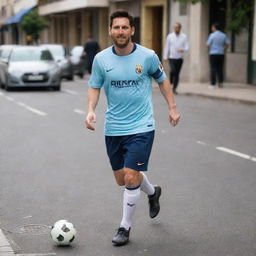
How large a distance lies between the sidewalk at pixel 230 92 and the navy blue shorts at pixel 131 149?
11336mm

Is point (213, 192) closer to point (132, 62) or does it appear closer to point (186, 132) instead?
point (132, 62)

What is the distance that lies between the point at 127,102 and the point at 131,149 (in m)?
0.37

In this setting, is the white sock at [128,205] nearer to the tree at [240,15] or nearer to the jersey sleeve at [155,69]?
the jersey sleeve at [155,69]

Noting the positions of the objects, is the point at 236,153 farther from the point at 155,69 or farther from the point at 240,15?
the point at 240,15

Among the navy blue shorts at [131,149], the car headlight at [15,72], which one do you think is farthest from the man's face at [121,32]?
the car headlight at [15,72]

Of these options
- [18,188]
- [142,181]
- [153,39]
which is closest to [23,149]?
[18,188]

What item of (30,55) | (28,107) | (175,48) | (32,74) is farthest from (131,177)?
(30,55)

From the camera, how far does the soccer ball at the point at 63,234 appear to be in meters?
4.95

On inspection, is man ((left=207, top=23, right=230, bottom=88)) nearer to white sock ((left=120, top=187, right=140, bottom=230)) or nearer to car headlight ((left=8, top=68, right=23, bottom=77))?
car headlight ((left=8, top=68, right=23, bottom=77))

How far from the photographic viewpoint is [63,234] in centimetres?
496

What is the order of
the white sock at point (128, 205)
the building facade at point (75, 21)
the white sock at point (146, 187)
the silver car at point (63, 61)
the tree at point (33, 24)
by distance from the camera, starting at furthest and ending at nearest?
the tree at point (33, 24) < the building facade at point (75, 21) < the silver car at point (63, 61) < the white sock at point (146, 187) < the white sock at point (128, 205)

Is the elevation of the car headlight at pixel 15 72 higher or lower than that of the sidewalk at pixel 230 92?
higher

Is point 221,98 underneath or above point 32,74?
underneath

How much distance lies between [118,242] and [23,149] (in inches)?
193
